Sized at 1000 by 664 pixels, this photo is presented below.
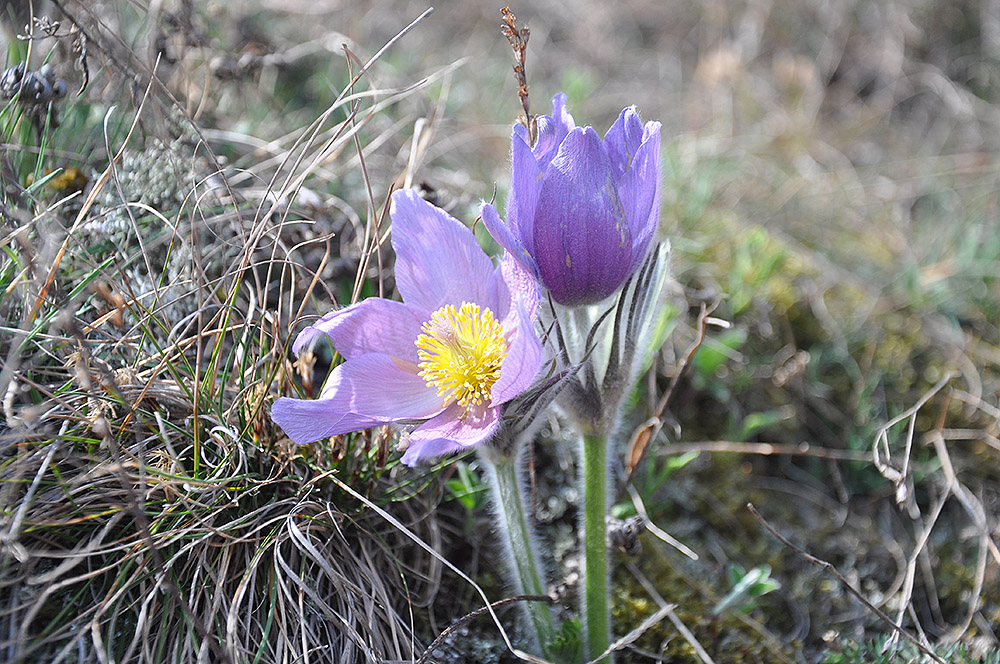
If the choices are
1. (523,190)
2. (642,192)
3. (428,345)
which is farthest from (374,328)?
(642,192)

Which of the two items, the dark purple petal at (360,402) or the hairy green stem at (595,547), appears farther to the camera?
the hairy green stem at (595,547)

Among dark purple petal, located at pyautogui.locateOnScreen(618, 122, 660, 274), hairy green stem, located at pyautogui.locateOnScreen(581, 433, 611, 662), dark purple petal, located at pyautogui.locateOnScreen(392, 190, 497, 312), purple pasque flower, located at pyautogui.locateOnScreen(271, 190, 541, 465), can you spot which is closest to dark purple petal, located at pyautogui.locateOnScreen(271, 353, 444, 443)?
purple pasque flower, located at pyautogui.locateOnScreen(271, 190, 541, 465)

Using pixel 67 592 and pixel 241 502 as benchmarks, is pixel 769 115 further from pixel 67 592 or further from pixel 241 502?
pixel 67 592

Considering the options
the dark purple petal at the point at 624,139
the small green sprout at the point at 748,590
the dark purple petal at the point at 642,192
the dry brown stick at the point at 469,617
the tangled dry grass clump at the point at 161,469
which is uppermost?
the dark purple petal at the point at 624,139

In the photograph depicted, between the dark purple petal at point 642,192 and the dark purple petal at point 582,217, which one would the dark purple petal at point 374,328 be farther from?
the dark purple petal at point 642,192

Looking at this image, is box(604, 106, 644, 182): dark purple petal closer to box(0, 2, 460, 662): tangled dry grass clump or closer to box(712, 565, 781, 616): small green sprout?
box(0, 2, 460, 662): tangled dry grass clump

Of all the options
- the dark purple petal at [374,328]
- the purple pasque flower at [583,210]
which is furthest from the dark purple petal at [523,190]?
the dark purple petal at [374,328]

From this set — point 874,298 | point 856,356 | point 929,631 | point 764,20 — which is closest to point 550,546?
point 929,631
